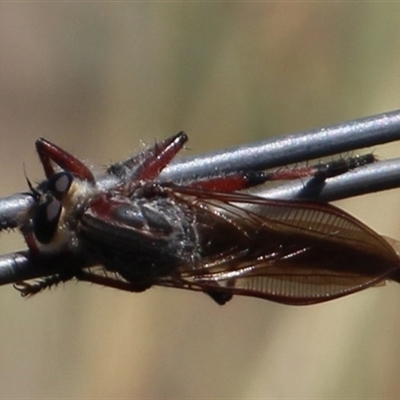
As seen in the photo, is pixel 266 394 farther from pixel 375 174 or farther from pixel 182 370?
pixel 375 174

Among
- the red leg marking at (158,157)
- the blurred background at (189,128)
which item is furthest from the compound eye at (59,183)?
the blurred background at (189,128)

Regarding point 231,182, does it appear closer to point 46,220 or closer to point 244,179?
point 244,179

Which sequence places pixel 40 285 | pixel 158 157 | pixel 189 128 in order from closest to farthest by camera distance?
1. pixel 40 285
2. pixel 158 157
3. pixel 189 128

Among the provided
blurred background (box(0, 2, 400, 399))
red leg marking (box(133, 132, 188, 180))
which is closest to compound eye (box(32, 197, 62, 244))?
red leg marking (box(133, 132, 188, 180))

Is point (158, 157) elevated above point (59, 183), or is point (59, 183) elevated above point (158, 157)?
point (158, 157)

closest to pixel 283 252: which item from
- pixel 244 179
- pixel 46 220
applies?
pixel 244 179

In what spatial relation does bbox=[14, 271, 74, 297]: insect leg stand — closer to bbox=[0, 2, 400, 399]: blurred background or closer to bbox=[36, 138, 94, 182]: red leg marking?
bbox=[36, 138, 94, 182]: red leg marking

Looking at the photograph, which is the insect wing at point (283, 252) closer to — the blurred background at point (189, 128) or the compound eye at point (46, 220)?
the compound eye at point (46, 220)

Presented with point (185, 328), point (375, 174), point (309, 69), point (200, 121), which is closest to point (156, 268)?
point (375, 174)
